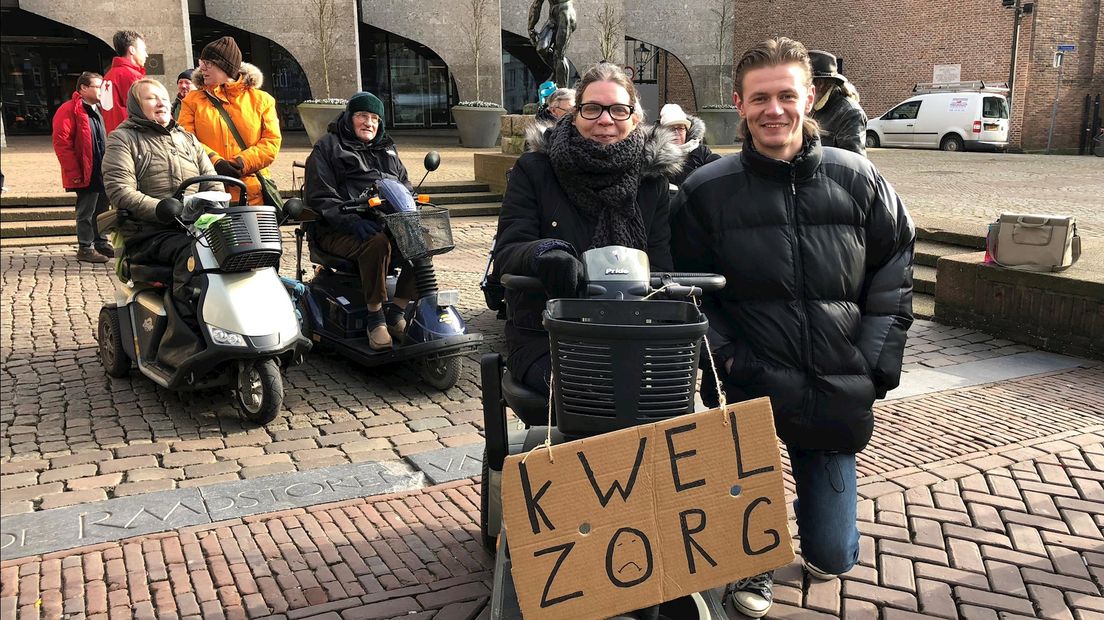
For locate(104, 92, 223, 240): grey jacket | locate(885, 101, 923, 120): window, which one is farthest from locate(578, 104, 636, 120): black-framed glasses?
locate(885, 101, 923, 120): window

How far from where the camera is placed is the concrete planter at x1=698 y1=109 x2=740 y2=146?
23359 mm

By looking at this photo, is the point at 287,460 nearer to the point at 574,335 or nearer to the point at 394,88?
the point at 574,335

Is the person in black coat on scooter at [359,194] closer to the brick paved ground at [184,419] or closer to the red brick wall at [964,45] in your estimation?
the brick paved ground at [184,419]

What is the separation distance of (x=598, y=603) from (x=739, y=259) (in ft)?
3.92

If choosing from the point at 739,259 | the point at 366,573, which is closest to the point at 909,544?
the point at 739,259

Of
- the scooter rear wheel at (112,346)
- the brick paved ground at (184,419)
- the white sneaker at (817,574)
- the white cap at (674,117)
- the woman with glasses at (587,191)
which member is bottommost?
the white sneaker at (817,574)

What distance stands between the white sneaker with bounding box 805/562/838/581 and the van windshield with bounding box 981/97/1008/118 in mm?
25159

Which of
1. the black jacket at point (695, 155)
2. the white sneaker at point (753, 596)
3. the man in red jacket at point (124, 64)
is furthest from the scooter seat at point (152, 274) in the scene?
the man in red jacket at point (124, 64)

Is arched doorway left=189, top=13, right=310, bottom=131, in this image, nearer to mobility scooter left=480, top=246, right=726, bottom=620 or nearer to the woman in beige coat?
the woman in beige coat

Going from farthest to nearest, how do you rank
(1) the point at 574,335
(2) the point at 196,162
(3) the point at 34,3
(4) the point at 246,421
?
(3) the point at 34,3
(2) the point at 196,162
(4) the point at 246,421
(1) the point at 574,335

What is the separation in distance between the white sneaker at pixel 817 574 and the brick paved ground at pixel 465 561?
Answer: 3cm

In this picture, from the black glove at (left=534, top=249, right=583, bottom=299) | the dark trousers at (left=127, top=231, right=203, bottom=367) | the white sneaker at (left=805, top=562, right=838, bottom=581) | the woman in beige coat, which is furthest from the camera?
the woman in beige coat

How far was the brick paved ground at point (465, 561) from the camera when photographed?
120 inches

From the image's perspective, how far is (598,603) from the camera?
2.08 m
